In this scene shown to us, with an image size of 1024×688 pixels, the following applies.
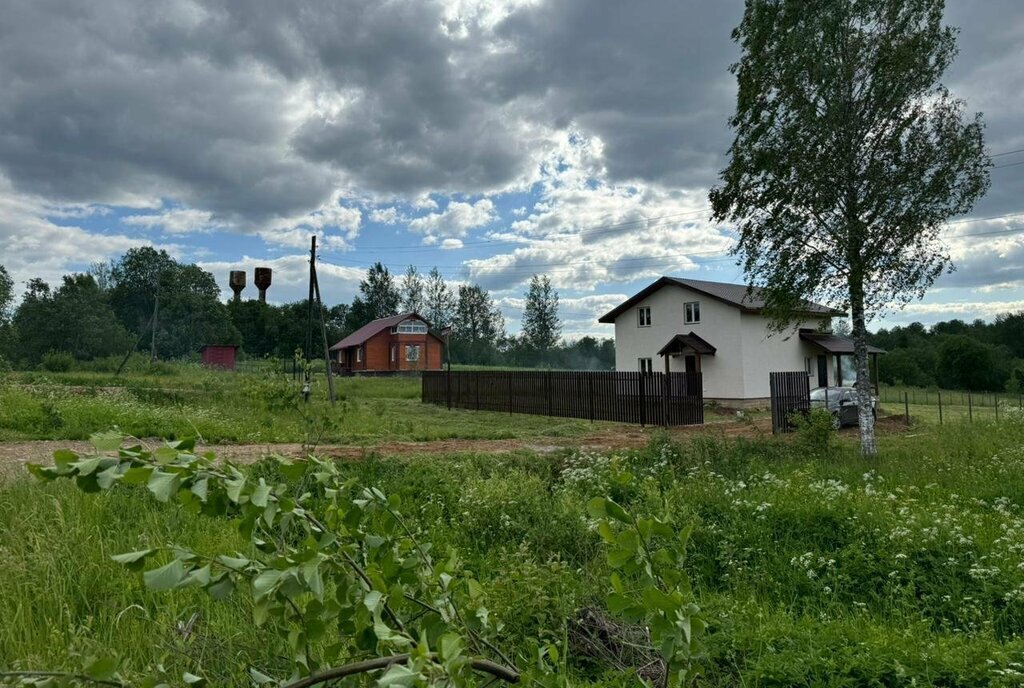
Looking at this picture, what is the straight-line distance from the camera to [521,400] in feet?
71.8

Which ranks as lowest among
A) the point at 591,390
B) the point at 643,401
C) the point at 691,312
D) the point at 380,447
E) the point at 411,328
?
the point at 380,447

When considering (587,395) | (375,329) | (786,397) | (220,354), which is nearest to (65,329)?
(220,354)

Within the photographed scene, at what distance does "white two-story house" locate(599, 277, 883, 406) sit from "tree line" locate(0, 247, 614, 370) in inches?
950

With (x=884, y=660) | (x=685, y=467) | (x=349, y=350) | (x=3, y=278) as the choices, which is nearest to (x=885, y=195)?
(x=685, y=467)

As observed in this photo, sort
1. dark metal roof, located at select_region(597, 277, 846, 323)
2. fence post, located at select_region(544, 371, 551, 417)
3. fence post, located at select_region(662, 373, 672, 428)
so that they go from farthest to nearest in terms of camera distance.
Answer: dark metal roof, located at select_region(597, 277, 846, 323)
fence post, located at select_region(544, 371, 551, 417)
fence post, located at select_region(662, 373, 672, 428)

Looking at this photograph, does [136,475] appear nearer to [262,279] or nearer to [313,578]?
[313,578]

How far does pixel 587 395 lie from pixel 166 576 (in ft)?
62.0

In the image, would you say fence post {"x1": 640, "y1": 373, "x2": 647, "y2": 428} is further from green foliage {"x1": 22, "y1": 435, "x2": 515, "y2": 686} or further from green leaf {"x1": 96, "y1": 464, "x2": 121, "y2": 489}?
green leaf {"x1": 96, "y1": 464, "x2": 121, "y2": 489}

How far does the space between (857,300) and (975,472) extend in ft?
14.7

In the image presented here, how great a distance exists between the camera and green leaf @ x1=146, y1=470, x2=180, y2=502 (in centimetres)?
86

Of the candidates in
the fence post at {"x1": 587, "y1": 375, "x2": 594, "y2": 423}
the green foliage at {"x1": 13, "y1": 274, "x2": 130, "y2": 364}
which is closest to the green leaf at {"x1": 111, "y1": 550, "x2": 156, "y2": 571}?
the fence post at {"x1": 587, "y1": 375, "x2": 594, "y2": 423}

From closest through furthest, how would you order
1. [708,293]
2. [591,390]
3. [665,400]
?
[665,400], [591,390], [708,293]

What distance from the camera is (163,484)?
875 millimetres

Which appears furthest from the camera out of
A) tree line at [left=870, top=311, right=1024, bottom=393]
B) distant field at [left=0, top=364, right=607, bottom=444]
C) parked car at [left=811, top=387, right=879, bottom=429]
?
tree line at [left=870, top=311, right=1024, bottom=393]
